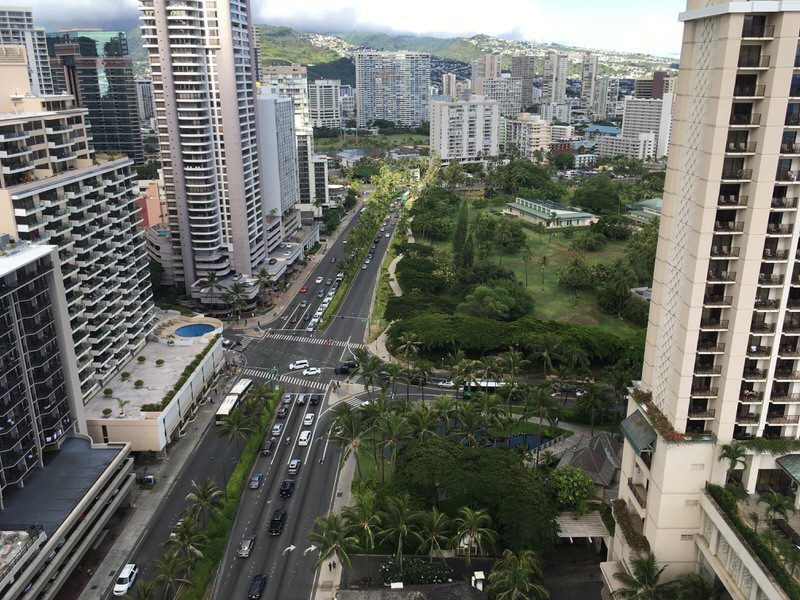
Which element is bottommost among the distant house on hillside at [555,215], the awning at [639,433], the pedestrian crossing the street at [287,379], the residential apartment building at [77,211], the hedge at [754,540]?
the pedestrian crossing the street at [287,379]

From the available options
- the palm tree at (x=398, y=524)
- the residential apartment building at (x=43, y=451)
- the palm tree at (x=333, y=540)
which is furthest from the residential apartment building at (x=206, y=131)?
the palm tree at (x=333, y=540)

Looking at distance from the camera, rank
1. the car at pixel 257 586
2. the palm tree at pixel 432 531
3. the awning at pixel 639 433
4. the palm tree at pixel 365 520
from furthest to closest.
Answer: the car at pixel 257 586 → the palm tree at pixel 365 520 → the palm tree at pixel 432 531 → the awning at pixel 639 433

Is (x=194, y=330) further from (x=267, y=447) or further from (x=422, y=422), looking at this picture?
(x=422, y=422)

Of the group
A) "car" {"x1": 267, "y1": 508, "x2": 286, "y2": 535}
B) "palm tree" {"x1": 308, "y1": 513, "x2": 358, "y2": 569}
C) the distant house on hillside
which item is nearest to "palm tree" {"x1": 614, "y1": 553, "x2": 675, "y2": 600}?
"palm tree" {"x1": 308, "y1": 513, "x2": 358, "y2": 569}

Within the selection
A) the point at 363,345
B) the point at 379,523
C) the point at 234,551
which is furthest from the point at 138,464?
the point at 363,345

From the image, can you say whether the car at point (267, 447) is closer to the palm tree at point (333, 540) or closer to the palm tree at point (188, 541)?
the palm tree at point (188, 541)

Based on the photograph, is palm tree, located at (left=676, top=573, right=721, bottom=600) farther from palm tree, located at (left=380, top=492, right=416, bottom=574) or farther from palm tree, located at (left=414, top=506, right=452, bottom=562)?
palm tree, located at (left=380, top=492, right=416, bottom=574)
